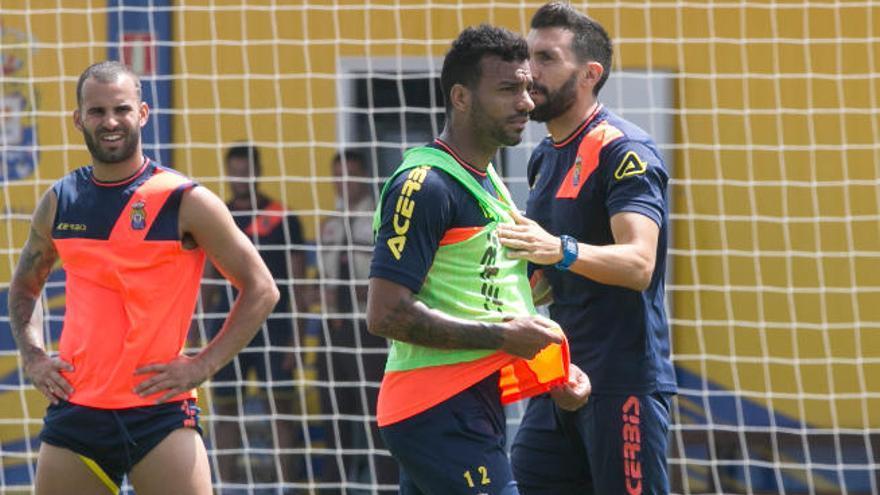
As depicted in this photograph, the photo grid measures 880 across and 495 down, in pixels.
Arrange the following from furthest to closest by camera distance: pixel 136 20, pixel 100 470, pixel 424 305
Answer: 1. pixel 136 20
2. pixel 100 470
3. pixel 424 305

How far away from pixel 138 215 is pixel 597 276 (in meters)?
1.36

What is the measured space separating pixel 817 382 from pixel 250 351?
2853 millimetres

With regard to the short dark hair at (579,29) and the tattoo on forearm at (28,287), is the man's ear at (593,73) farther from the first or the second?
the tattoo on forearm at (28,287)

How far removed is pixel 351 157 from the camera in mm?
8141

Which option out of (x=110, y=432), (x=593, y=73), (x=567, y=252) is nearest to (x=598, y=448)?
(x=567, y=252)

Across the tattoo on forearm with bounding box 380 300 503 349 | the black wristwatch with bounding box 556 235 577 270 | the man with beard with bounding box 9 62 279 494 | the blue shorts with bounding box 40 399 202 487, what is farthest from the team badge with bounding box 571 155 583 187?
the blue shorts with bounding box 40 399 202 487

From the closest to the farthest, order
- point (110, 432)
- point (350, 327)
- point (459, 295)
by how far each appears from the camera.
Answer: point (459, 295) → point (110, 432) → point (350, 327)

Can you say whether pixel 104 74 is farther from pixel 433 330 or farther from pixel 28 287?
pixel 433 330

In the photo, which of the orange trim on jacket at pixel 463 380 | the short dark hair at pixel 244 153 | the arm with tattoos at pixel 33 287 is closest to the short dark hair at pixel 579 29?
the orange trim on jacket at pixel 463 380

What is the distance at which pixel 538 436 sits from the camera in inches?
198

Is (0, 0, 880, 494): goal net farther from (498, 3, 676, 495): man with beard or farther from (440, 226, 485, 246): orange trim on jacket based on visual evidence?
(440, 226, 485, 246): orange trim on jacket

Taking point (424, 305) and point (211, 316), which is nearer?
point (424, 305)

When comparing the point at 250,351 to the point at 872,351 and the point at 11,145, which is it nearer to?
the point at 11,145

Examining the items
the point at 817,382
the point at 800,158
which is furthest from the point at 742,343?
the point at 800,158
